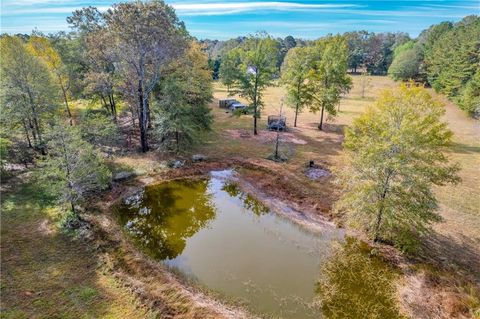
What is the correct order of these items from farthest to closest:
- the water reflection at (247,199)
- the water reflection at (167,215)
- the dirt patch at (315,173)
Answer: the dirt patch at (315,173)
the water reflection at (247,199)
the water reflection at (167,215)

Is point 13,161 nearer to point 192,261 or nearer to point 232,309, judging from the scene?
point 192,261

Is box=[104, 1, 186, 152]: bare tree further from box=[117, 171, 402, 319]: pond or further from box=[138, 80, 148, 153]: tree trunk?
box=[117, 171, 402, 319]: pond

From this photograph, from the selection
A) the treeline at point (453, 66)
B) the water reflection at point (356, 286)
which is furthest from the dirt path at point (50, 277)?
the treeline at point (453, 66)

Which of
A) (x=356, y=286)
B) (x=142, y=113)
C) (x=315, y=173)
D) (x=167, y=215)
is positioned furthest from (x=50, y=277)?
(x=315, y=173)

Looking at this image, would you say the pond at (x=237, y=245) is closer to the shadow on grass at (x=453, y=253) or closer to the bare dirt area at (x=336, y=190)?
the bare dirt area at (x=336, y=190)

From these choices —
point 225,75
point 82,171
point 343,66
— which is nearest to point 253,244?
point 82,171

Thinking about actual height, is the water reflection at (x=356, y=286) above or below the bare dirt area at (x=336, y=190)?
below
